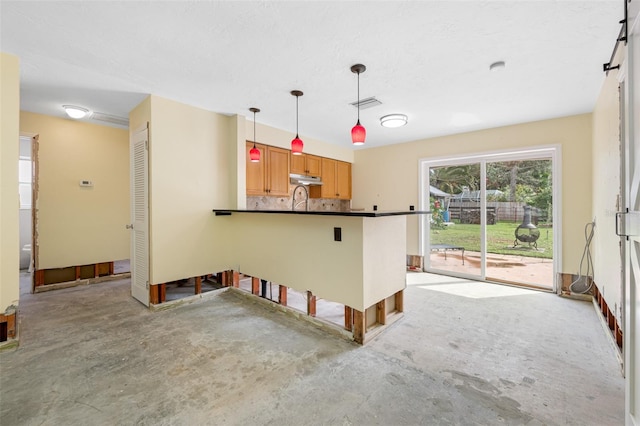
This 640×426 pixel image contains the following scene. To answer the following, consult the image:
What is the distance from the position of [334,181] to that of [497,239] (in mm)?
3093

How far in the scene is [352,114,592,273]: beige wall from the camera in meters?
3.65

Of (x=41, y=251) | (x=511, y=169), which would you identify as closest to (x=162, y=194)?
(x=41, y=251)

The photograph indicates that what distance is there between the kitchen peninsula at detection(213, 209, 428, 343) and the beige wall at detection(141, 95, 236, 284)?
0.80m

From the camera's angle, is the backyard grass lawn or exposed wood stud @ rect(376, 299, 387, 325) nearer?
exposed wood stud @ rect(376, 299, 387, 325)

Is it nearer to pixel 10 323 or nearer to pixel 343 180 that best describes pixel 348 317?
pixel 10 323

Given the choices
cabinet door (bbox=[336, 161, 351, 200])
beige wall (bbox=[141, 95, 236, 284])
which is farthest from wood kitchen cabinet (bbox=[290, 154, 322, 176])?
beige wall (bbox=[141, 95, 236, 284])

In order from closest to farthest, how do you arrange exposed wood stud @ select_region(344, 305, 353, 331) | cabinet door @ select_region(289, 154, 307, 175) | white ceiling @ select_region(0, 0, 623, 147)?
white ceiling @ select_region(0, 0, 623, 147) → exposed wood stud @ select_region(344, 305, 353, 331) → cabinet door @ select_region(289, 154, 307, 175)

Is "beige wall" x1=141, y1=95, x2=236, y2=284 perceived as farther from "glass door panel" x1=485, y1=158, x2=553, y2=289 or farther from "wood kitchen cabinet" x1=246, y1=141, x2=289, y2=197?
"glass door panel" x1=485, y1=158, x2=553, y2=289

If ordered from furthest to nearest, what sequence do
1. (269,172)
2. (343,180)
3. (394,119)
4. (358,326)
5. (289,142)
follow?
1. (343,180)
2. (289,142)
3. (269,172)
4. (394,119)
5. (358,326)

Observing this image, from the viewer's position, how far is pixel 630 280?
131 centimetres

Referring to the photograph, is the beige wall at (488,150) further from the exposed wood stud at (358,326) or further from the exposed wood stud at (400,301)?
the exposed wood stud at (358,326)

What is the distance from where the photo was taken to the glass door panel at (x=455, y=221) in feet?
14.9

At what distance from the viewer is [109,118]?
3.93 m

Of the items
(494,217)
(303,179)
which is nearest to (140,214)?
(303,179)
